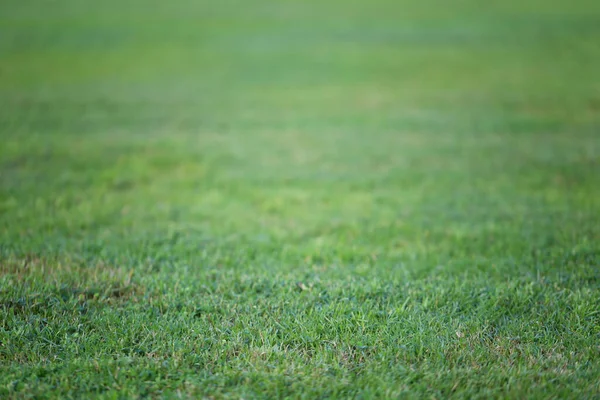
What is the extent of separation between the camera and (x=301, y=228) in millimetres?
6137

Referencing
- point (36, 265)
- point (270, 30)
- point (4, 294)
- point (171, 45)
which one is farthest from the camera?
point (270, 30)

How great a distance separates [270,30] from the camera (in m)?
19.4

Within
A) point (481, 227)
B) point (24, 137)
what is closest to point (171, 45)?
point (24, 137)

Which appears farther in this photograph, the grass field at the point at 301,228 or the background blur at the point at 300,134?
the background blur at the point at 300,134

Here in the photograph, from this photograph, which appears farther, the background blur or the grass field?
the background blur

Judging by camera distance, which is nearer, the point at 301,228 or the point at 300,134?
the point at 301,228

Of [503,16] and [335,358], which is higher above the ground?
[503,16]

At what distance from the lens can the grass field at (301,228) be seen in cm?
359

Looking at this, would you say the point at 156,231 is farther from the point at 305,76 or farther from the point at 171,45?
the point at 171,45

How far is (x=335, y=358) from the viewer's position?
3660 mm

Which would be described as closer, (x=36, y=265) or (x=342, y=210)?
(x=36, y=265)

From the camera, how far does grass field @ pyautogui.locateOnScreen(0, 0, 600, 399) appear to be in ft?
11.8

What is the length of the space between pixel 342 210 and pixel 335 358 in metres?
3.18

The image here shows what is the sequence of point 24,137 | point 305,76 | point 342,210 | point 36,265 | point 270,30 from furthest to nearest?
point 270,30 < point 305,76 < point 24,137 < point 342,210 < point 36,265
